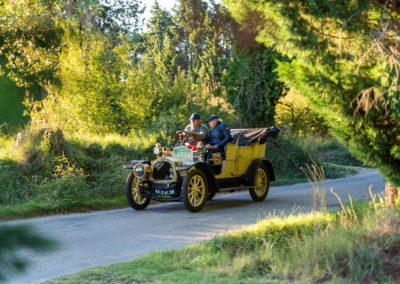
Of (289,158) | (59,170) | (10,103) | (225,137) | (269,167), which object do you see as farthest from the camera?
(10,103)

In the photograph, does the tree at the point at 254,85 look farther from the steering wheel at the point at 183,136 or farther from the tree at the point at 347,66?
the tree at the point at 347,66

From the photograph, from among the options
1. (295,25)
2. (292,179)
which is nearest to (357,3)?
(295,25)

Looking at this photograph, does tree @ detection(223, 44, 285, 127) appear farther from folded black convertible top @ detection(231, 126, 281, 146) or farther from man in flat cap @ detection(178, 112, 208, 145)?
man in flat cap @ detection(178, 112, 208, 145)

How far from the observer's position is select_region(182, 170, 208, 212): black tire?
10.8 m

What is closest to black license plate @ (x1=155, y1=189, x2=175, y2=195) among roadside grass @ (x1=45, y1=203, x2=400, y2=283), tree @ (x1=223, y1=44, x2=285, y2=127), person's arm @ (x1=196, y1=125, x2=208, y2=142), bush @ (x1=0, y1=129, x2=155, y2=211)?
person's arm @ (x1=196, y1=125, x2=208, y2=142)

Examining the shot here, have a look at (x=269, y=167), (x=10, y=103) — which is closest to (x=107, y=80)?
(x=10, y=103)

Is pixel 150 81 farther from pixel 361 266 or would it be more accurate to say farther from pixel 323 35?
pixel 361 266

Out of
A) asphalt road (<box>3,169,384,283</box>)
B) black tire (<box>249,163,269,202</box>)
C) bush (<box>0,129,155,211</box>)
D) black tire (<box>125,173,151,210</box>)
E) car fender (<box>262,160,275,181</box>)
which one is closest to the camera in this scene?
asphalt road (<box>3,169,384,283</box>)

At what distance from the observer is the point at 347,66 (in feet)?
22.0

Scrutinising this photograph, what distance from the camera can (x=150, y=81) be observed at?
19.5 metres

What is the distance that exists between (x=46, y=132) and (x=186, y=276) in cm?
863

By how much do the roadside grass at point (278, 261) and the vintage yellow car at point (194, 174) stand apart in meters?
4.10

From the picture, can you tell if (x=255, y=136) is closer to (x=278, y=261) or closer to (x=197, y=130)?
(x=197, y=130)

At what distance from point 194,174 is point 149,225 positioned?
5.90ft
